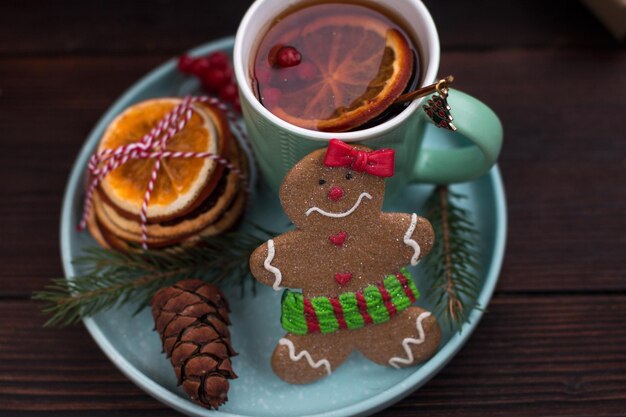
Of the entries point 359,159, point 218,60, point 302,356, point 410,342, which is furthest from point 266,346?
point 218,60

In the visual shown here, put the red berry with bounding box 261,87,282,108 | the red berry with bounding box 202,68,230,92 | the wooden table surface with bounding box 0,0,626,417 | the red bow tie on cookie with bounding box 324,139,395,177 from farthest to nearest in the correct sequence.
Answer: the red berry with bounding box 202,68,230,92 < the wooden table surface with bounding box 0,0,626,417 < the red berry with bounding box 261,87,282,108 < the red bow tie on cookie with bounding box 324,139,395,177

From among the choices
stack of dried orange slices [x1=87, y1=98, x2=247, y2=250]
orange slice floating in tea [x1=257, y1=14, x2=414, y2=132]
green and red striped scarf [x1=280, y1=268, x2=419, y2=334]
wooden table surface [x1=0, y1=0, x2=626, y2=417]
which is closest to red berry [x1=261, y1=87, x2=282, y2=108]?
orange slice floating in tea [x1=257, y1=14, x2=414, y2=132]

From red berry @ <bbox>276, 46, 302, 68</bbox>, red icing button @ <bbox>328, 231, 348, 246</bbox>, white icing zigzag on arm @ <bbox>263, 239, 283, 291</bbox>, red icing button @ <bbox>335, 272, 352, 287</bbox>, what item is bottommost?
red icing button @ <bbox>335, 272, 352, 287</bbox>

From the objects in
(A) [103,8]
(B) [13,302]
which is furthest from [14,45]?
(B) [13,302]

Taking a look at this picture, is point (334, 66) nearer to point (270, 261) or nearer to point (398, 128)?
point (398, 128)

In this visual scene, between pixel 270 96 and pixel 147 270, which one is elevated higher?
pixel 270 96

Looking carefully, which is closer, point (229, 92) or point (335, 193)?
point (335, 193)

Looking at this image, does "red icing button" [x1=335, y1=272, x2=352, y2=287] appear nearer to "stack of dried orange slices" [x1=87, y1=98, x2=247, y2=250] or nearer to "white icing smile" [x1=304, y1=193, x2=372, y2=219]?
"white icing smile" [x1=304, y1=193, x2=372, y2=219]

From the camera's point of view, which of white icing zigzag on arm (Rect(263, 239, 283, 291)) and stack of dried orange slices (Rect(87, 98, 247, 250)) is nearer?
white icing zigzag on arm (Rect(263, 239, 283, 291))
